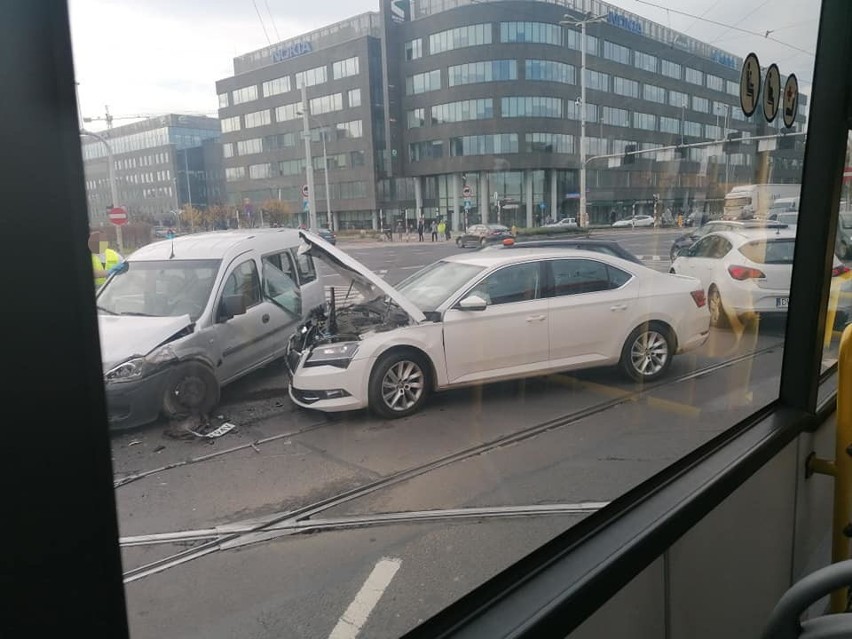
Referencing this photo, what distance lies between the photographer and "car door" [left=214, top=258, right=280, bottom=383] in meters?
1.51

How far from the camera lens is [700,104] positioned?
328cm

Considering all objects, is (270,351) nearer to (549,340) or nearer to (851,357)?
(549,340)

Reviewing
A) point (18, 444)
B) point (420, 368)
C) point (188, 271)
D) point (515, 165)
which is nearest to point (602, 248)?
point (515, 165)

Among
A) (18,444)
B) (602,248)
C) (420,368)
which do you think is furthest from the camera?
(602,248)

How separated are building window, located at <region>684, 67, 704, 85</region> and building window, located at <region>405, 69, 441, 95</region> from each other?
1.73m

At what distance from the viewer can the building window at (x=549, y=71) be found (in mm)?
2236

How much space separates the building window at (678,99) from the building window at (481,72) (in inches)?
57.2

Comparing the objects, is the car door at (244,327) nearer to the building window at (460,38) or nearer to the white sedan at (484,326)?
the white sedan at (484,326)

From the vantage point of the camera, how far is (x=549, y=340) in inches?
124

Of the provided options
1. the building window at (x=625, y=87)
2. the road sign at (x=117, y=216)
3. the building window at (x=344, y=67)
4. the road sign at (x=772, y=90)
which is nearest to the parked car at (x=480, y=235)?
the building window at (x=344, y=67)

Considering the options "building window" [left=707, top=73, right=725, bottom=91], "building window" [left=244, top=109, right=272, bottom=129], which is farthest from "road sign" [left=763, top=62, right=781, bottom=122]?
"building window" [left=244, top=109, right=272, bottom=129]

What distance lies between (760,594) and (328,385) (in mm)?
1947

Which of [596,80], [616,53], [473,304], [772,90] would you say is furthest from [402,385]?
[772,90]

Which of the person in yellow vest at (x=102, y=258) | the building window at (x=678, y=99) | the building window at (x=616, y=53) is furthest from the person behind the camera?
the building window at (x=678, y=99)
